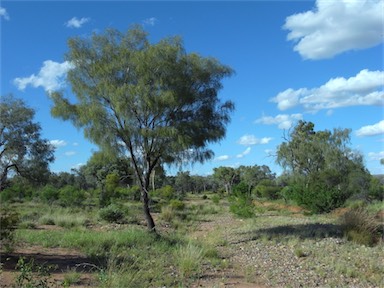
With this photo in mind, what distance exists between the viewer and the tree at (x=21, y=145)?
34.7m

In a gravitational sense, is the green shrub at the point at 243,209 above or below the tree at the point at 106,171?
below

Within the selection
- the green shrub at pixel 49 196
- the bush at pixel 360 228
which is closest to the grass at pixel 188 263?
the bush at pixel 360 228

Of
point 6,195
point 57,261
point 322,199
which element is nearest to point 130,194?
point 6,195

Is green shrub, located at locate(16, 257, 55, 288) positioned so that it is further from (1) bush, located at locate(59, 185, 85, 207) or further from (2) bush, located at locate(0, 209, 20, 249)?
(1) bush, located at locate(59, 185, 85, 207)

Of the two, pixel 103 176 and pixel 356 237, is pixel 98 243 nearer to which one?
pixel 356 237

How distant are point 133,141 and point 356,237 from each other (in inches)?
386

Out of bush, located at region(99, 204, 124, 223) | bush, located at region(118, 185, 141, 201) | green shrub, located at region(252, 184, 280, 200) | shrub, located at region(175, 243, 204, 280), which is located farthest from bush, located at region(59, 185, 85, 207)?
green shrub, located at region(252, 184, 280, 200)

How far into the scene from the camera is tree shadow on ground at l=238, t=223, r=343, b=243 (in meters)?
18.4

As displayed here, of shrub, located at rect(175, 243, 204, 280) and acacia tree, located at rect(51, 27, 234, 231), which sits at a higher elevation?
acacia tree, located at rect(51, 27, 234, 231)

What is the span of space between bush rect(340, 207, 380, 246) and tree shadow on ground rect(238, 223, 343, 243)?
429 millimetres

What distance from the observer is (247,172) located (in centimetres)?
8038

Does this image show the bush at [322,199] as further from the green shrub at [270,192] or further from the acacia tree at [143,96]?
the green shrub at [270,192]

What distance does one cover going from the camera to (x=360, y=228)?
60.1 feet

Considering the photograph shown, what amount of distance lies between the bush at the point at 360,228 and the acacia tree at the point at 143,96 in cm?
679
